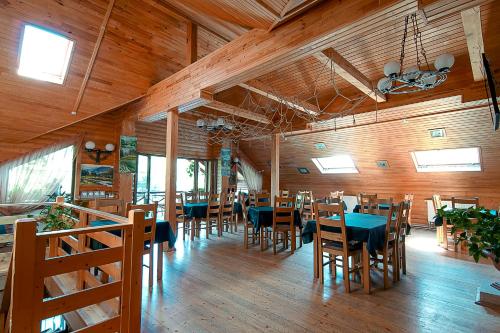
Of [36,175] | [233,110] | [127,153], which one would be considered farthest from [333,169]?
[36,175]

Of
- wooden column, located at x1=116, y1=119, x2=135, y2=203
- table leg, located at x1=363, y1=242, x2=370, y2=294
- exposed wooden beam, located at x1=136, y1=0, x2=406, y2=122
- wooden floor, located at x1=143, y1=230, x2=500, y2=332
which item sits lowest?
wooden floor, located at x1=143, y1=230, x2=500, y2=332

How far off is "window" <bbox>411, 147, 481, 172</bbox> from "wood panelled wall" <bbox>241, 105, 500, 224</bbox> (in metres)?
0.14

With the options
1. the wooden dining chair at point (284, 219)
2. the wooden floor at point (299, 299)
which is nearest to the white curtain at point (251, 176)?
the wooden dining chair at point (284, 219)

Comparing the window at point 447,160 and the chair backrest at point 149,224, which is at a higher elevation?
the window at point 447,160

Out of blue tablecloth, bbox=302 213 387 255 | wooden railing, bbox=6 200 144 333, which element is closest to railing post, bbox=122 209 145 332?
wooden railing, bbox=6 200 144 333

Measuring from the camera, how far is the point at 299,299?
2.87 m

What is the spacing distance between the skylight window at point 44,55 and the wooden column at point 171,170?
1.91 metres

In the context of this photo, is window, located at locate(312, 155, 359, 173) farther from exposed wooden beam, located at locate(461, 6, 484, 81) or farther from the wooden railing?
the wooden railing

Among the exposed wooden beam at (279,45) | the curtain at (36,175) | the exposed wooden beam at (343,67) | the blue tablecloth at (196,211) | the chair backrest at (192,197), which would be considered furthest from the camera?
the chair backrest at (192,197)

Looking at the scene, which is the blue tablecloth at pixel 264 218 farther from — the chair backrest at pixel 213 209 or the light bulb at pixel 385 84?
the light bulb at pixel 385 84

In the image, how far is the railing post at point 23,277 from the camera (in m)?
1.35

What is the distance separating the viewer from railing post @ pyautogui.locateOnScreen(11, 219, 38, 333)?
4.44 ft

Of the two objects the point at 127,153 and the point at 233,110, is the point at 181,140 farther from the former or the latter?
the point at 233,110

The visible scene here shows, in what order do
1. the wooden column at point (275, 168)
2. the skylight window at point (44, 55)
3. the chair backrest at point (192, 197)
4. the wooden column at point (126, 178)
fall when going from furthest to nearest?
the wooden column at point (275, 168)
the chair backrest at point (192, 197)
the wooden column at point (126, 178)
the skylight window at point (44, 55)
